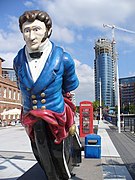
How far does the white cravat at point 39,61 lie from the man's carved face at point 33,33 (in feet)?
0.38

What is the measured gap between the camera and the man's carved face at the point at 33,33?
362 cm

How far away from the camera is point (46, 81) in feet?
11.8

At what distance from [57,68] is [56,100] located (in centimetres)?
48

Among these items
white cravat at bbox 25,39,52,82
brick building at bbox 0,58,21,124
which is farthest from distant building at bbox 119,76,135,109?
white cravat at bbox 25,39,52,82

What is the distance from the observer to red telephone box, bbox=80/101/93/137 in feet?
48.1

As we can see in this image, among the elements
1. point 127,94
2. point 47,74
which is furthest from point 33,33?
point 127,94

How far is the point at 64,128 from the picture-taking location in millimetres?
3805

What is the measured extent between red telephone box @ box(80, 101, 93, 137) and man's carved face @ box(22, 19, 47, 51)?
11.1 meters

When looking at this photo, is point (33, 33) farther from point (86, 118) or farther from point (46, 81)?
point (86, 118)

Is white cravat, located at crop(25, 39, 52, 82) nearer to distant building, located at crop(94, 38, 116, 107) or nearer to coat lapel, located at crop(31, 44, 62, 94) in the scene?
coat lapel, located at crop(31, 44, 62, 94)

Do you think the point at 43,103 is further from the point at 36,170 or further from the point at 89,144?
the point at 89,144

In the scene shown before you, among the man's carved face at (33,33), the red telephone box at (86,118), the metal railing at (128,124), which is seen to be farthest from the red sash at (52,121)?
the metal railing at (128,124)

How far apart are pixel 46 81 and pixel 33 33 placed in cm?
72

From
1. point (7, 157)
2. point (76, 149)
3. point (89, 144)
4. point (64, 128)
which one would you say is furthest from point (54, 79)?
point (7, 157)
